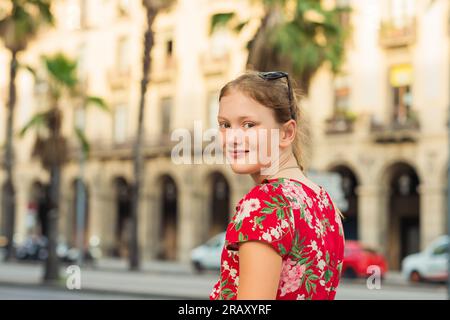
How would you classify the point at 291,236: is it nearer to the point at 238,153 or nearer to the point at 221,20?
the point at 238,153

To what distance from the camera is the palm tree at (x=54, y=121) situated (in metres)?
24.9

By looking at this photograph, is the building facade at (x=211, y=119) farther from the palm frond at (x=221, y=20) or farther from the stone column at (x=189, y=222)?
the palm frond at (x=221, y=20)

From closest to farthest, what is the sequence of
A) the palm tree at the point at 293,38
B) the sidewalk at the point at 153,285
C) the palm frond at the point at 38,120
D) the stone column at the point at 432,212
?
the sidewalk at the point at 153,285 < the palm tree at the point at 293,38 < the palm frond at the point at 38,120 < the stone column at the point at 432,212

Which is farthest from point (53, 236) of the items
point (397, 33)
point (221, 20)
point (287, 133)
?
point (287, 133)

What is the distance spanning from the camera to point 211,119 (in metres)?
44.6

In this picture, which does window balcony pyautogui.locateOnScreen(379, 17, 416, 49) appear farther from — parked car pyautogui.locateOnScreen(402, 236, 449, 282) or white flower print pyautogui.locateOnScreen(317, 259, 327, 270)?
white flower print pyautogui.locateOnScreen(317, 259, 327, 270)

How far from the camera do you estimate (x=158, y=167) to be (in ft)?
156

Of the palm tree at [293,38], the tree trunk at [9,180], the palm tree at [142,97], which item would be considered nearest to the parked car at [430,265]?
the palm tree at [293,38]

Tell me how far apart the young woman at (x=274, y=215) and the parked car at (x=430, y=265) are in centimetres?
2747

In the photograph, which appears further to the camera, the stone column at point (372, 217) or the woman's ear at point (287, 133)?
the stone column at point (372, 217)
